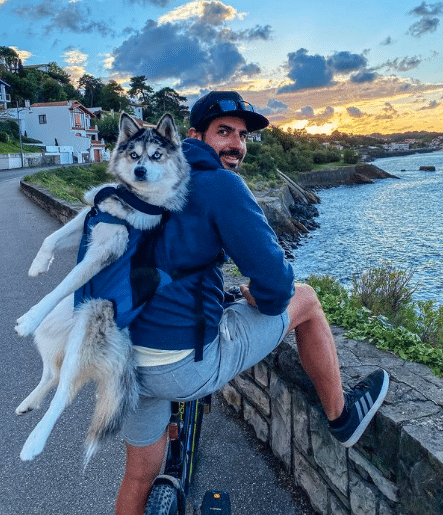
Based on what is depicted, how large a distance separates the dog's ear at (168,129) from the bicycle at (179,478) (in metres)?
1.38

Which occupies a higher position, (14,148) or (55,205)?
(55,205)

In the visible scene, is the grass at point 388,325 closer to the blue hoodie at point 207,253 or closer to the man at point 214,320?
the man at point 214,320

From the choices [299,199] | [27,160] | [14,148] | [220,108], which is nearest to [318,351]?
[220,108]

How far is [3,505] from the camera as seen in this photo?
2.99m

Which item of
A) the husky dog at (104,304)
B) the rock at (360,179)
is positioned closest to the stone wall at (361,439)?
the husky dog at (104,304)

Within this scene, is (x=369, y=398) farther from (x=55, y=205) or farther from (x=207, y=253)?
(x=55, y=205)

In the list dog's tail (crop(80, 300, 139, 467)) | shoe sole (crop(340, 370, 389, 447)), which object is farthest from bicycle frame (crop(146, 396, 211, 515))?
shoe sole (crop(340, 370, 389, 447))

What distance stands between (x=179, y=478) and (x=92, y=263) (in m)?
1.24

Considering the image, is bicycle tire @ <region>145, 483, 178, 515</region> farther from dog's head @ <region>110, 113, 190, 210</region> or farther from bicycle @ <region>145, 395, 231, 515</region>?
dog's head @ <region>110, 113, 190, 210</region>

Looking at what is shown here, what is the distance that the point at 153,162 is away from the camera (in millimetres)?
2289

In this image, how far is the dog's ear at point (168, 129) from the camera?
238cm

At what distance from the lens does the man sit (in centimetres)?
188

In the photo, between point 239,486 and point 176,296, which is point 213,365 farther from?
point 239,486

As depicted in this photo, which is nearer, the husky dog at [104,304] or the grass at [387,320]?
the husky dog at [104,304]
